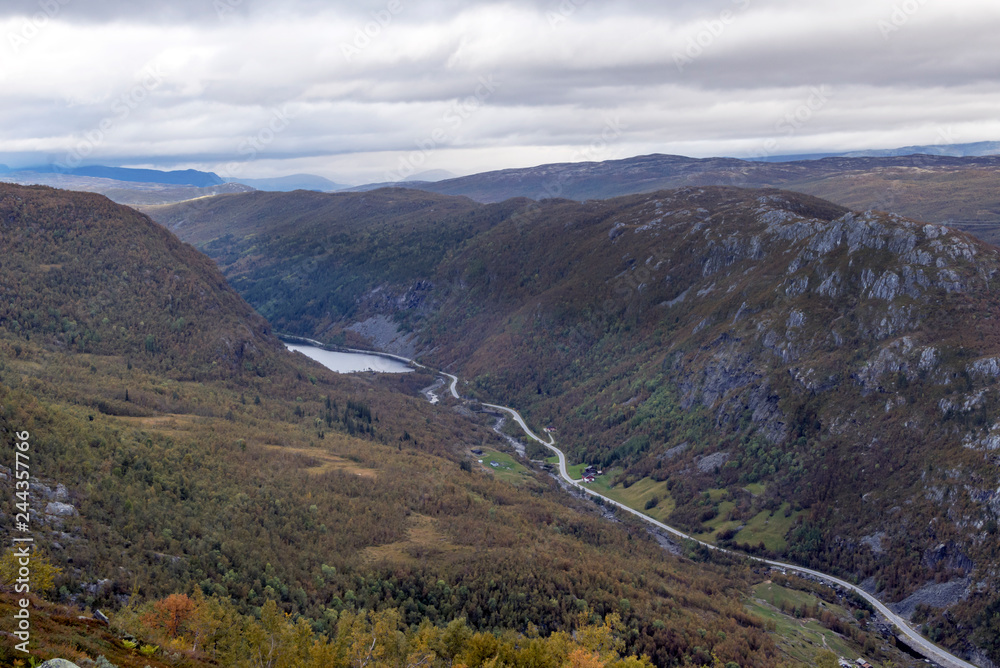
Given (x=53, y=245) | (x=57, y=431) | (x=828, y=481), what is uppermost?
(x=53, y=245)

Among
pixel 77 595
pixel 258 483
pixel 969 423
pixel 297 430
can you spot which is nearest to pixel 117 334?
pixel 297 430

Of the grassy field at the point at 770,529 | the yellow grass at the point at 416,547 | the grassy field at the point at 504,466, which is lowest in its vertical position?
the grassy field at the point at 770,529

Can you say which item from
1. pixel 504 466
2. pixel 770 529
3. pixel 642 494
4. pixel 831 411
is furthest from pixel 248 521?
pixel 831 411

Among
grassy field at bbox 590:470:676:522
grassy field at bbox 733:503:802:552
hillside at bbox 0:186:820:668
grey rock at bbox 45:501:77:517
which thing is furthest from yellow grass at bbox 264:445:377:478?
grassy field at bbox 733:503:802:552

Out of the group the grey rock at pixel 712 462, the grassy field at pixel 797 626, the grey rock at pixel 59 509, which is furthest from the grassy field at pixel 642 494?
the grey rock at pixel 59 509

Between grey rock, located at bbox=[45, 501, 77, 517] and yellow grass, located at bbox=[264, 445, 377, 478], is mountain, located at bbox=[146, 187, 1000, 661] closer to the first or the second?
yellow grass, located at bbox=[264, 445, 377, 478]

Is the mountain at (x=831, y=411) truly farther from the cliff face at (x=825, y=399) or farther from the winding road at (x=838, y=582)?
the winding road at (x=838, y=582)

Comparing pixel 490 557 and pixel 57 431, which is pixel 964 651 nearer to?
pixel 490 557

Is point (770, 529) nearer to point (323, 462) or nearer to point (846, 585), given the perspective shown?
point (846, 585)
